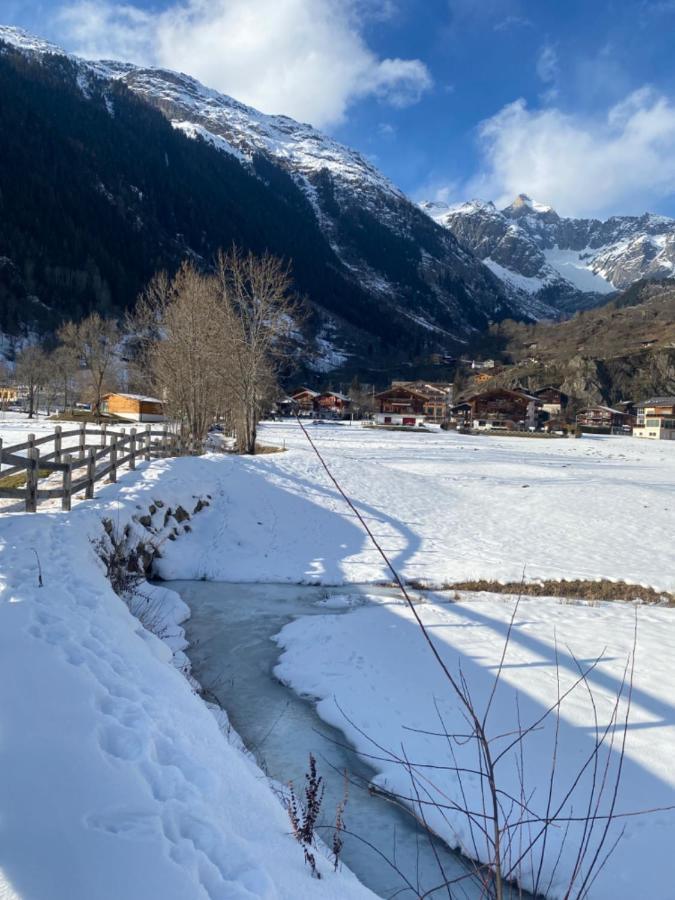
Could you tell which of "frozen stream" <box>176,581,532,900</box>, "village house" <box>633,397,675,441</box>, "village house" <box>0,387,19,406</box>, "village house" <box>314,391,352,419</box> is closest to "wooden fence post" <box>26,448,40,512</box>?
"frozen stream" <box>176,581,532,900</box>

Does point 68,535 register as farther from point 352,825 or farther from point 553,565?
point 553,565

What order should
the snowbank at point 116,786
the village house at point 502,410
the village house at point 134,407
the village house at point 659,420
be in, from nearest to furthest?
the snowbank at point 116,786 → the village house at point 134,407 → the village house at point 659,420 → the village house at point 502,410

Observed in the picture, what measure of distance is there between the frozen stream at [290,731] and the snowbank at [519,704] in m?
0.25

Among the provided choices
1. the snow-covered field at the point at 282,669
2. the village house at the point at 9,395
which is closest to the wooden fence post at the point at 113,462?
the snow-covered field at the point at 282,669

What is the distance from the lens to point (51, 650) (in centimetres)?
435

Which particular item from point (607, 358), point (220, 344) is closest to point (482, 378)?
point (607, 358)

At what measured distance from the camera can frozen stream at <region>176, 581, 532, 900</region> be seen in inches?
177

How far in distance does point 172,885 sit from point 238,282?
1013 inches

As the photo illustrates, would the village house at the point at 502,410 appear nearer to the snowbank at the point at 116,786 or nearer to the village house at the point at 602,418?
the village house at the point at 602,418

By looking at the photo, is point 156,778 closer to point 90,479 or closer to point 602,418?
point 90,479

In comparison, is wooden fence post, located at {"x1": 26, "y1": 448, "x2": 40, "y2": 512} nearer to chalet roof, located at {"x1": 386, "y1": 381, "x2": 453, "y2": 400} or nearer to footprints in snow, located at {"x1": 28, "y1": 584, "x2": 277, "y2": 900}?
footprints in snow, located at {"x1": 28, "y1": 584, "x2": 277, "y2": 900}

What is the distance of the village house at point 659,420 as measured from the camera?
3105 inches

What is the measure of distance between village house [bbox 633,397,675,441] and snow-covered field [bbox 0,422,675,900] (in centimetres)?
6896

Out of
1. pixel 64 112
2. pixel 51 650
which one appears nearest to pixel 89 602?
pixel 51 650
